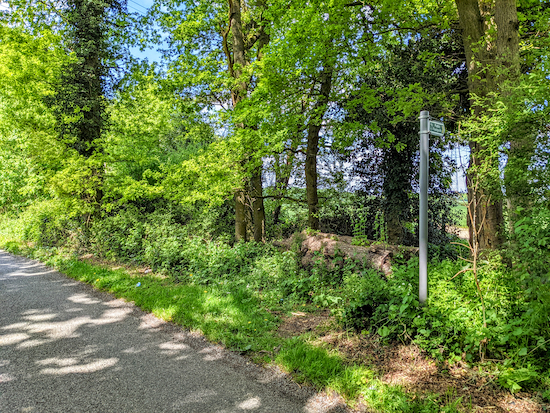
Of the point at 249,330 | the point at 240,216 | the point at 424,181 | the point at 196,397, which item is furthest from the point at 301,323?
the point at 240,216

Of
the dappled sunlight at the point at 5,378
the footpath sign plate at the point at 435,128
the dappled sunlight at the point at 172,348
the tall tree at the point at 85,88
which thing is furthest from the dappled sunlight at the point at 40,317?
the footpath sign plate at the point at 435,128

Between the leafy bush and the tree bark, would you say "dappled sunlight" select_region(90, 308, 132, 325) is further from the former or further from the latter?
the tree bark

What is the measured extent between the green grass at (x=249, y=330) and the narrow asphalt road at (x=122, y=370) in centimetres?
20

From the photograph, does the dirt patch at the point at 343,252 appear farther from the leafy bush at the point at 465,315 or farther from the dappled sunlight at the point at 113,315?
the dappled sunlight at the point at 113,315

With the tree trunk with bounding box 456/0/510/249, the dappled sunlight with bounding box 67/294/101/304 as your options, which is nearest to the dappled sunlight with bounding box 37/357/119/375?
the dappled sunlight with bounding box 67/294/101/304

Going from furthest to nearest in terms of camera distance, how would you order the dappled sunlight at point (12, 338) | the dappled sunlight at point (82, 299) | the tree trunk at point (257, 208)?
the tree trunk at point (257, 208) < the dappled sunlight at point (82, 299) < the dappled sunlight at point (12, 338)

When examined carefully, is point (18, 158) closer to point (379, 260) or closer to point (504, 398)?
point (379, 260)

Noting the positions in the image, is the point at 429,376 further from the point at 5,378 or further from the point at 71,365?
the point at 5,378

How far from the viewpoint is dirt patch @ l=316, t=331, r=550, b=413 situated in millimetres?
3053

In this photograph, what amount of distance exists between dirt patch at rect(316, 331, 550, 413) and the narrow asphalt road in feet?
2.64

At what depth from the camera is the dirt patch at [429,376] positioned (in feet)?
10.0

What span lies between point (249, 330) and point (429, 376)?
2364 mm


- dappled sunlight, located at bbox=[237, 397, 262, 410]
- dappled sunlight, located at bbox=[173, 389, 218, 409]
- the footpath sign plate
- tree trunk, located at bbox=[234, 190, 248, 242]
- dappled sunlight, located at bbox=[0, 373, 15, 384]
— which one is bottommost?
dappled sunlight, located at bbox=[237, 397, 262, 410]

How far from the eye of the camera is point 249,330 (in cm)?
488
